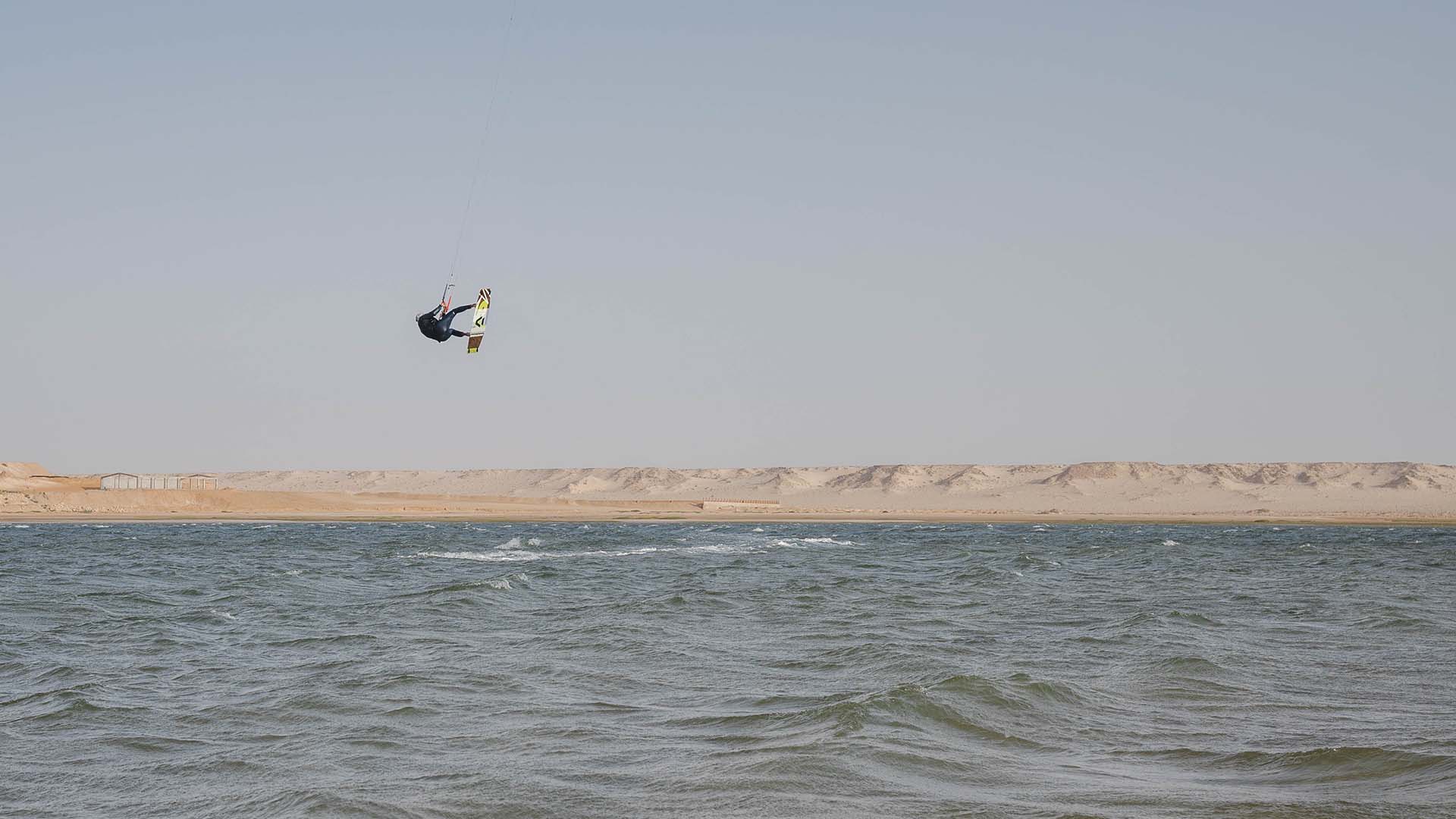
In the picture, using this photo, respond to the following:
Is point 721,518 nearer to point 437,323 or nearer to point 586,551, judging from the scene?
point 586,551

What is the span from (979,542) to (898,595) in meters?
29.8

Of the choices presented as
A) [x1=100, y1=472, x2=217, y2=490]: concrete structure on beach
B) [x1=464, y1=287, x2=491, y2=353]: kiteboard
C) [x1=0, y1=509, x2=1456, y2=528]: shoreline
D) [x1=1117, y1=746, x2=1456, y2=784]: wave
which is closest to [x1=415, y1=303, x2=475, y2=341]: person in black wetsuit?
[x1=464, y1=287, x2=491, y2=353]: kiteboard

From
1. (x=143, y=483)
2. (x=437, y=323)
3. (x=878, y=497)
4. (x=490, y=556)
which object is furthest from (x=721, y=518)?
(x=437, y=323)

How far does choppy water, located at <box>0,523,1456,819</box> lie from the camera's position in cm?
962

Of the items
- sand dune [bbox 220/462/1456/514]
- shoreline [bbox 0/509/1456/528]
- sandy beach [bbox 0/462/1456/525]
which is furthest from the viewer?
sand dune [bbox 220/462/1456/514]

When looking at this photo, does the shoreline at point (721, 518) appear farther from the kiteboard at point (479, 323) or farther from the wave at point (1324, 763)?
the wave at point (1324, 763)

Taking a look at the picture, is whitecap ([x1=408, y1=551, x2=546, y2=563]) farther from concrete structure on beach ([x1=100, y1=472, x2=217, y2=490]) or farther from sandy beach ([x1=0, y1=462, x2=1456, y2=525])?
concrete structure on beach ([x1=100, y1=472, x2=217, y2=490])

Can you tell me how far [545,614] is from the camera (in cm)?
2266

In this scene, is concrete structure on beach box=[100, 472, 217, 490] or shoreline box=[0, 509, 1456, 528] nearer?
shoreline box=[0, 509, 1456, 528]

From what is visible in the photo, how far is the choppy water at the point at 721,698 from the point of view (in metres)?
9.62

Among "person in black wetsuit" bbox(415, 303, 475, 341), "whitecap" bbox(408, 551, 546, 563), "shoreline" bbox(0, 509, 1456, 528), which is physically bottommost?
"whitecap" bbox(408, 551, 546, 563)

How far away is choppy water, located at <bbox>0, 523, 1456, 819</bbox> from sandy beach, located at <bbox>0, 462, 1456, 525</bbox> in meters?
61.9

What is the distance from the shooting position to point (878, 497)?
502 ft

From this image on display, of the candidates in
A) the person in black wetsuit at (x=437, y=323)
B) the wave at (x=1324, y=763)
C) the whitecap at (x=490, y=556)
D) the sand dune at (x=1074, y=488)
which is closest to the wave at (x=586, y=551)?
the whitecap at (x=490, y=556)
